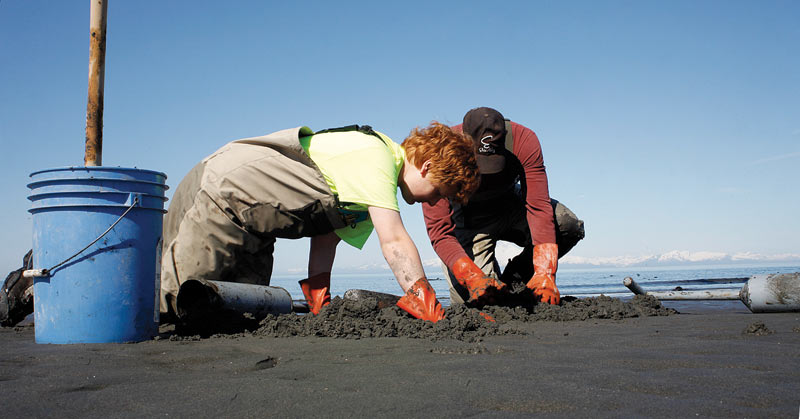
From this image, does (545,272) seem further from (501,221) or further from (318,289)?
(318,289)

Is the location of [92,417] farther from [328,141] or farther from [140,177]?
[328,141]

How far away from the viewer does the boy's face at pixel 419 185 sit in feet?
11.3

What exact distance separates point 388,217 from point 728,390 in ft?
5.96

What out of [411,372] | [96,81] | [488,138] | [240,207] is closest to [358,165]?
[240,207]

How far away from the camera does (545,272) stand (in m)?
4.72

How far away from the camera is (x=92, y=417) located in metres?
1.54

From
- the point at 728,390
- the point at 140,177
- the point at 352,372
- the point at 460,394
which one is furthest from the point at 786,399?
the point at 140,177

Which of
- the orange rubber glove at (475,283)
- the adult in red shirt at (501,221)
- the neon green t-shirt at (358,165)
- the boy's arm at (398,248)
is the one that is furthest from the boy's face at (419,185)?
the orange rubber glove at (475,283)

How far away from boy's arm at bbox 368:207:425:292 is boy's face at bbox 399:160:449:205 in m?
0.40

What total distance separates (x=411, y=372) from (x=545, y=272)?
2.88 m

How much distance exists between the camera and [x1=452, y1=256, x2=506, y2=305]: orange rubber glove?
4.55m

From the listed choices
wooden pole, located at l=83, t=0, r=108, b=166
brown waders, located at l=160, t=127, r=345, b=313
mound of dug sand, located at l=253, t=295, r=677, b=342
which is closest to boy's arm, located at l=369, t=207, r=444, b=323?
mound of dug sand, located at l=253, t=295, r=677, b=342

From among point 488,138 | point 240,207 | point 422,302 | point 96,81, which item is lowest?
point 422,302

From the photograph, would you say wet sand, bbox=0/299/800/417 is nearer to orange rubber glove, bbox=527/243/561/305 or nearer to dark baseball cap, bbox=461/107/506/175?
orange rubber glove, bbox=527/243/561/305
